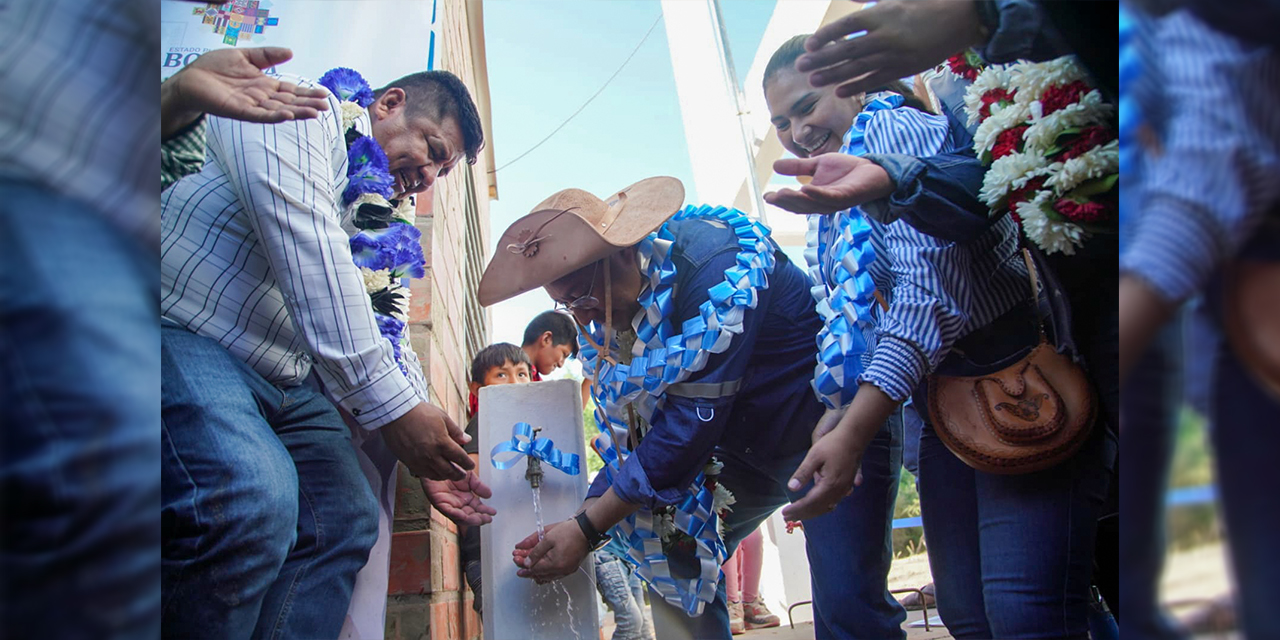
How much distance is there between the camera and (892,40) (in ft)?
3.17

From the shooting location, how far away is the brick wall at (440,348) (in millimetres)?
2066

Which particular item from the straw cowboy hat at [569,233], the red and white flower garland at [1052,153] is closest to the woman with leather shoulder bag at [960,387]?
the red and white flower garland at [1052,153]

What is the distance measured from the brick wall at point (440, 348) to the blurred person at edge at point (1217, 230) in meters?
1.57

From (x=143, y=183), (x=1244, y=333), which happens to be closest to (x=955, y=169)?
(x=1244, y=333)

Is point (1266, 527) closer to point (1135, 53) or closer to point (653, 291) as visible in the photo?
point (1135, 53)

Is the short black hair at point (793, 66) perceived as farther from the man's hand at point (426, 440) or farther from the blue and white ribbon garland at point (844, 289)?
the man's hand at point (426, 440)

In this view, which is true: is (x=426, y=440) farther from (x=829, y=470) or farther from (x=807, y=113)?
(x=807, y=113)

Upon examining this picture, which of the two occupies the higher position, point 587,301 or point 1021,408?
point 587,301

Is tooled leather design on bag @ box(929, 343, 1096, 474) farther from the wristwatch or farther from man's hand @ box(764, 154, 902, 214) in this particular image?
the wristwatch

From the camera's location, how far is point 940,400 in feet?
4.69

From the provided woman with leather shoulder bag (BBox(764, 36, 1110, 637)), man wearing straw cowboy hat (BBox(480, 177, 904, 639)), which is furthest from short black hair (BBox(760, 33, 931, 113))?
man wearing straw cowboy hat (BBox(480, 177, 904, 639))

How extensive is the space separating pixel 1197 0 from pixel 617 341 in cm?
152

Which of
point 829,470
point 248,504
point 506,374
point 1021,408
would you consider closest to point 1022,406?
point 1021,408

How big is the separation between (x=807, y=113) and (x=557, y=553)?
1033 millimetres
